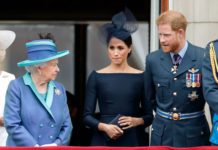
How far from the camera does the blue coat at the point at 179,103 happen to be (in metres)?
5.68

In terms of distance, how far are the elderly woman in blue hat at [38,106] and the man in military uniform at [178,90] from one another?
739 mm

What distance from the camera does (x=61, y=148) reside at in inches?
196

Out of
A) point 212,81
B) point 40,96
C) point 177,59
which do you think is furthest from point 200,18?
point 40,96

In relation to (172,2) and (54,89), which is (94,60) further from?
(54,89)

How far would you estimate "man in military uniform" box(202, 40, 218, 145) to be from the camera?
527cm

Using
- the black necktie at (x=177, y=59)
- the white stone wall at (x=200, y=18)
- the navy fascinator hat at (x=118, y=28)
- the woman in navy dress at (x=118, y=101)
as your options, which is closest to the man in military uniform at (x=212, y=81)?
the black necktie at (x=177, y=59)

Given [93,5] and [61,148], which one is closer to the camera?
[61,148]

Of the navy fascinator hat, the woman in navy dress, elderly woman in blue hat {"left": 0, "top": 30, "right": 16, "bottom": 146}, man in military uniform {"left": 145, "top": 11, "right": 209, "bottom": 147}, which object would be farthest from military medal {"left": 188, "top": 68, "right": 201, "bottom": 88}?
elderly woman in blue hat {"left": 0, "top": 30, "right": 16, "bottom": 146}

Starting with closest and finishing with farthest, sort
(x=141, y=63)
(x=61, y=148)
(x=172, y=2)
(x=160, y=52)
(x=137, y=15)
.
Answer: (x=61, y=148)
(x=160, y=52)
(x=172, y=2)
(x=141, y=63)
(x=137, y=15)

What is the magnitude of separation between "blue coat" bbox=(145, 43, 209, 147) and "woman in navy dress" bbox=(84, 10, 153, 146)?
0.37 metres

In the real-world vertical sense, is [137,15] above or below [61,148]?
above

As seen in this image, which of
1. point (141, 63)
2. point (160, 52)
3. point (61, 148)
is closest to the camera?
point (61, 148)

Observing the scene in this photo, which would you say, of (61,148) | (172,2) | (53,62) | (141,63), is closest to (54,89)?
(53,62)

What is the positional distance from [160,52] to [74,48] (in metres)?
3.45
